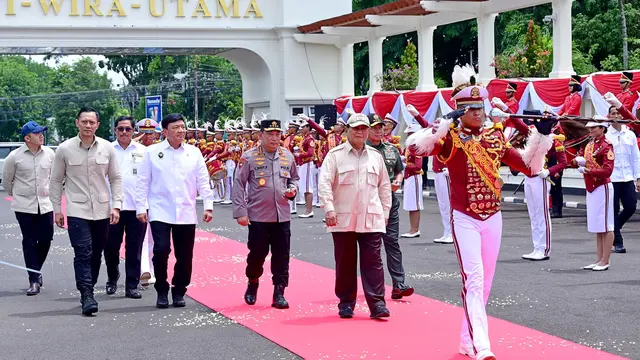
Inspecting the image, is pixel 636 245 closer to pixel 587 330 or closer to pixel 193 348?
pixel 587 330

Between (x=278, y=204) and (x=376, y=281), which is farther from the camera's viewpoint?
(x=278, y=204)

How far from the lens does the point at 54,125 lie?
353 feet

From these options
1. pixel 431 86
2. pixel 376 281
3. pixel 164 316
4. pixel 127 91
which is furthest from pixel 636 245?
pixel 127 91

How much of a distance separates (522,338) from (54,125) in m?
103

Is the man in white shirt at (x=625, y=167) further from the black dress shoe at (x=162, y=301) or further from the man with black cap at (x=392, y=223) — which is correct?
the black dress shoe at (x=162, y=301)

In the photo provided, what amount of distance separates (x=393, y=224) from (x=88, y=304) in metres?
3.15

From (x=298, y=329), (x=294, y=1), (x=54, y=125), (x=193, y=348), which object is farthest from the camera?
(x=54, y=125)

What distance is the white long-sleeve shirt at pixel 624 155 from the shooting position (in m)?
15.2

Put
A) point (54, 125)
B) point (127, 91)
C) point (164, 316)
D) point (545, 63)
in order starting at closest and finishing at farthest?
point (164, 316) → point (545, 63) → point (127, 91) → point (54, 125)

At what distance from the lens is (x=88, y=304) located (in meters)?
10.5

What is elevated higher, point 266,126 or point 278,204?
point 266,126

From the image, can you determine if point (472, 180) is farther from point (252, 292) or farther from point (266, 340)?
point (252, 292)

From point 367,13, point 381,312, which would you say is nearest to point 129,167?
point 381,312

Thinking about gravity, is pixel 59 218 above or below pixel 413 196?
above
